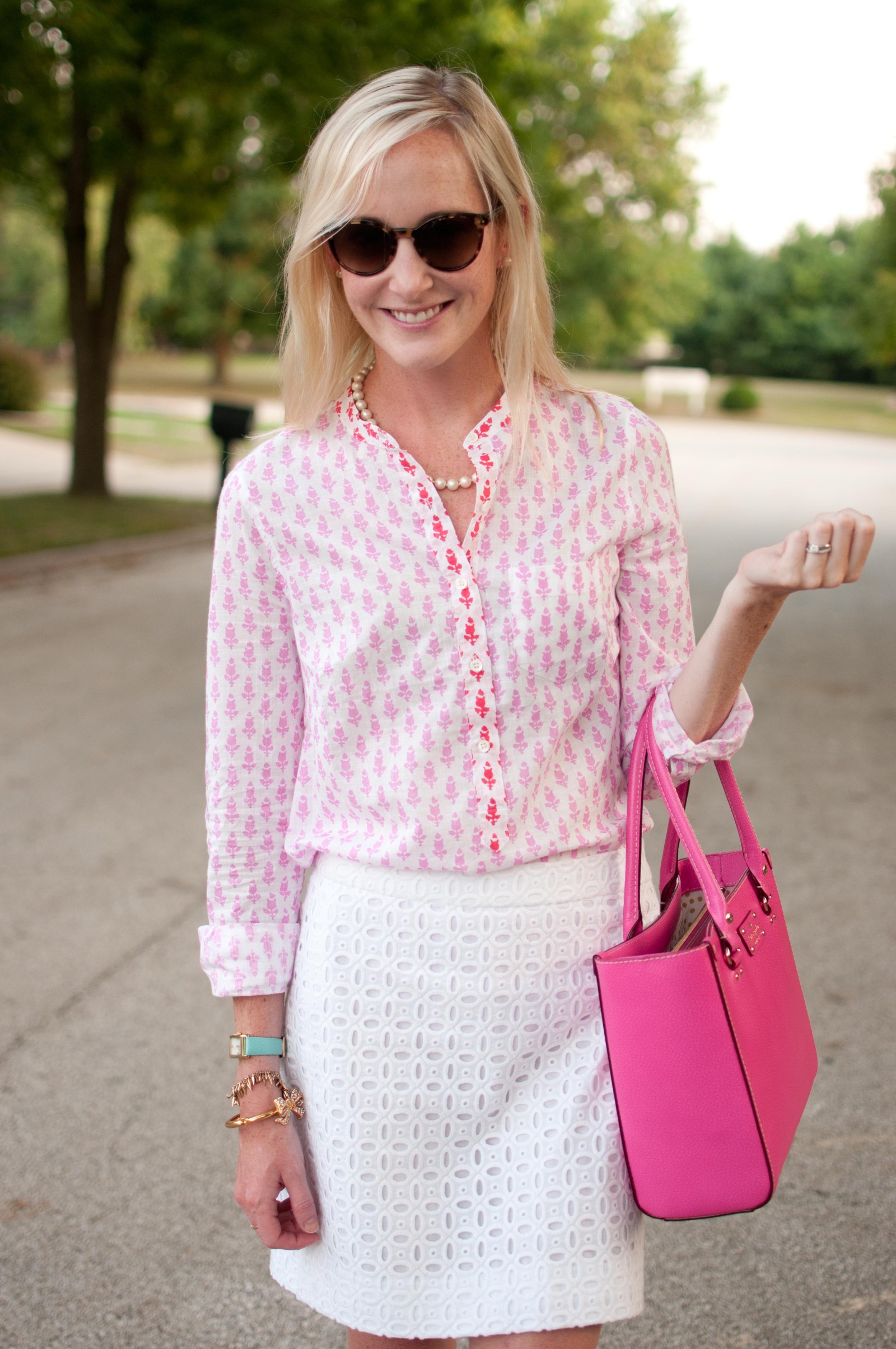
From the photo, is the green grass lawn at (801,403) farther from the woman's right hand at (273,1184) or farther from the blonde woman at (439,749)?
the woman's right hand at (273,1184)

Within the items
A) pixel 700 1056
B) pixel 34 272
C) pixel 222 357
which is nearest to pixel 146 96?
pixel 700 1056

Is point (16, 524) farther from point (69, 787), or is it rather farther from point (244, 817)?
point (244, 817)

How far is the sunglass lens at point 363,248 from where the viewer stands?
5.43 feet

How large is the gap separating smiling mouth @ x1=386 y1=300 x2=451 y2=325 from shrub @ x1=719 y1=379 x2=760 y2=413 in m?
49.8

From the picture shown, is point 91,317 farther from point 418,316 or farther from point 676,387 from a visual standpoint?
point 676,387

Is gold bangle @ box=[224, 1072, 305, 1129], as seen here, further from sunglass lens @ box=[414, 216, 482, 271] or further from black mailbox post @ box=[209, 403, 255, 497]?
black mailbox post @ box=[209, 403, 255, 497]

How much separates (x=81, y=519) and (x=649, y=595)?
1298 centimetres

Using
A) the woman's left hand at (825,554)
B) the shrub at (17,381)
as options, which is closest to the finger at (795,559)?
the woman's left hand at (825,554)

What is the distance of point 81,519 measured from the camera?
13969 millimetres

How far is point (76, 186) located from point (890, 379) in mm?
58167

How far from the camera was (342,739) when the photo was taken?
1.69 m

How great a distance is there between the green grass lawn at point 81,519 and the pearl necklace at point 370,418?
10.1 meters

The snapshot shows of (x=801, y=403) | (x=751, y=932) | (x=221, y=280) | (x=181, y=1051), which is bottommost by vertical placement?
(x=801, y=403)

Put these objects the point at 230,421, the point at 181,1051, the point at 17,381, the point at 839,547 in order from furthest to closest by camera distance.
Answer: the point at 17,381 → the point at 230,421 → the point at 181,1051 → the point at 839,547
